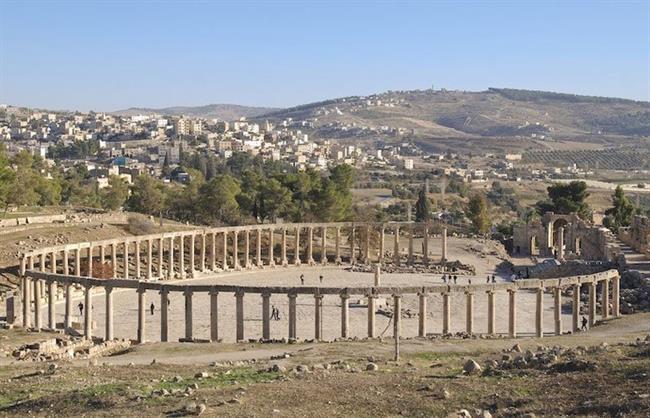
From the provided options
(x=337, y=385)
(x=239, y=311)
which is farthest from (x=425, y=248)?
(x=337, y=385)

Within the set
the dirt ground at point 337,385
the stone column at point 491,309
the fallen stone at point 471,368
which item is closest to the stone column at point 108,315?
the dirt ground at point 337,385

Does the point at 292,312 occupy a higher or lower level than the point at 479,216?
lower

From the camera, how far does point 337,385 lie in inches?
930

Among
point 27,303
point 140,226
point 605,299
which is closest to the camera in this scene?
point 27,303

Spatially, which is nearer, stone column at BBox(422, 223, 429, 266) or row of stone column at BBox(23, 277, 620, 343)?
row of stone column at BBox(23, 277, 620, 343)

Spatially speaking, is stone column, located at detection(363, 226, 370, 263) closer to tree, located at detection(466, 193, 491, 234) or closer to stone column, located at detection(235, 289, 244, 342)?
tree, located at detection(466, 193, 491, 234)

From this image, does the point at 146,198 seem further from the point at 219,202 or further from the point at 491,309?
the point at 491,309

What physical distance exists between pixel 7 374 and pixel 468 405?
15.2m

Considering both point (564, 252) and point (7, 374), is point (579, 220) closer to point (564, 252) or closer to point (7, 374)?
point (564, 252)

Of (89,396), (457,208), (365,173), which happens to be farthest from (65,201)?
(365,173)

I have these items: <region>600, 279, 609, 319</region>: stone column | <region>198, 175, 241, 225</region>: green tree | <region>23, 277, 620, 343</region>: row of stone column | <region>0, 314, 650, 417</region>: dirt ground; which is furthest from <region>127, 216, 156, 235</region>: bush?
<region>0, 314, 650, 417</region>: dirt ground

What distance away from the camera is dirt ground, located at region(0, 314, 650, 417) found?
21.0 m

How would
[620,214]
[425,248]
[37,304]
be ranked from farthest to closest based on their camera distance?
[620,214]
[425,248]
[37,304]

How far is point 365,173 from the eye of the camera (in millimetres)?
176875
